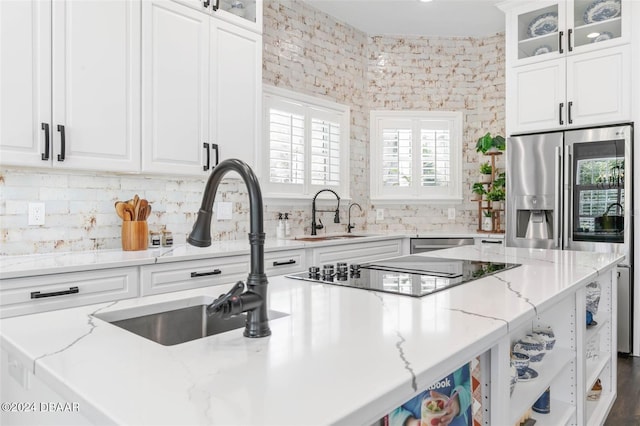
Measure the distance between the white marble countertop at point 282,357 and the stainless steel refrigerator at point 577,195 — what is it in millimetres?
2665

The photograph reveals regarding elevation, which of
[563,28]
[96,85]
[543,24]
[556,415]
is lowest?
[556,415]

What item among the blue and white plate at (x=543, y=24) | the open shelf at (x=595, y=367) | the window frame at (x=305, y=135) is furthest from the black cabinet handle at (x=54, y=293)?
the blue and white plate at (x=543, y=24)

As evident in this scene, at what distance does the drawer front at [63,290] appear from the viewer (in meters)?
2.04

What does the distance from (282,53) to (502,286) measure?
3202 millimetres

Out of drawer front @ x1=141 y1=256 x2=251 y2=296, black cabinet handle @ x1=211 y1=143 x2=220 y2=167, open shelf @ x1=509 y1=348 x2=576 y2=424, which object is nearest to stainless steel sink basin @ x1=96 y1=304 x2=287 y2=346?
open shelf @ x1=509 y1=348 x2=576 y2=424

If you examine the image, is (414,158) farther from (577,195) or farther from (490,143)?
(577,195)

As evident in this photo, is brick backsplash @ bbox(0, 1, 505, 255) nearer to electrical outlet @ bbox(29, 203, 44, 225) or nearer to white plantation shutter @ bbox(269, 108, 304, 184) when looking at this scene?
electrical outlet @ bbox(29, 203, 44, 225)

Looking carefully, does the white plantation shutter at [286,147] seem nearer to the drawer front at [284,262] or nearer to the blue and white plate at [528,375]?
the drawer front at [284,262]

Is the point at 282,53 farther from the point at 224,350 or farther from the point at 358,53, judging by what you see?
the point at 224,350

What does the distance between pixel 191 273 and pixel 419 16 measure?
11.6ft

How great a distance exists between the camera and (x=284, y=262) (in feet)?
10.8

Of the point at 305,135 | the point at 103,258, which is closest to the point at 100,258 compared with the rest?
the point at 103,258

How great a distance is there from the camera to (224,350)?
955 millimetres

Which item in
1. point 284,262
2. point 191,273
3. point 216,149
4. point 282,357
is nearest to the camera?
point 282,357
